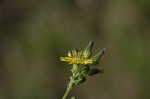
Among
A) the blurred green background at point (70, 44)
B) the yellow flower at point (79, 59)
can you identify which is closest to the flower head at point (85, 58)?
the yellow flower at point (79, 59)

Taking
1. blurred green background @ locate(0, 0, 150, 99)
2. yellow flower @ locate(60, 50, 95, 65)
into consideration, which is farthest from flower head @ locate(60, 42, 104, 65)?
blurred green background @ locate(0, 0, 150, 99)

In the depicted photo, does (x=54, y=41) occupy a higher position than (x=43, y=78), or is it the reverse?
(x=54, y=41)

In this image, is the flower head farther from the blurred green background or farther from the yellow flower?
the blurred green background

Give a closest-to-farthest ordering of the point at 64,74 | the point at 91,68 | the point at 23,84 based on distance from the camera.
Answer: the point at 91,68 < the point at 23,84 < the point at 64,74

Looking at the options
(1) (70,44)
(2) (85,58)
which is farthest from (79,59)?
(1) (70,44)

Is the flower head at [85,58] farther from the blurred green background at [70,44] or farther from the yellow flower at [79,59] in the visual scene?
the blurred green background at [70,44]

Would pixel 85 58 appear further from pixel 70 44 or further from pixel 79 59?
pixel 70 44

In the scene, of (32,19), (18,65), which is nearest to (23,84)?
(18,65)

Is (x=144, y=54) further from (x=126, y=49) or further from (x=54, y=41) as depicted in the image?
(x=54, y=41)
